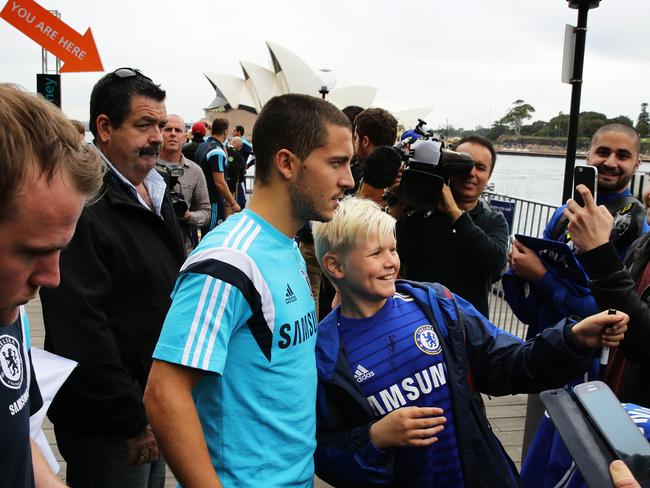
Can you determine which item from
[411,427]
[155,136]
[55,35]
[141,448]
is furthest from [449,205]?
[55,35]

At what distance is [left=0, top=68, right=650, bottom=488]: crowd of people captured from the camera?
3.65 ft

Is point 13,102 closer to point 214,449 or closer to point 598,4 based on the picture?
point 214,449

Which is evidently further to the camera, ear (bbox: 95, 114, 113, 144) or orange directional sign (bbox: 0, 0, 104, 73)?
orange directional sign (bbox: 0, 0, 104, 73)

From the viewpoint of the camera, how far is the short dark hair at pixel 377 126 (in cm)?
400

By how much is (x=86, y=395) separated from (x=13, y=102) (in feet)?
4.20

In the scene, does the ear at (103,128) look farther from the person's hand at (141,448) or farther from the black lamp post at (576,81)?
the black lamp post at (576,81)

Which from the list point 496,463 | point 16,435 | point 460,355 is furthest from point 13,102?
point 496,463

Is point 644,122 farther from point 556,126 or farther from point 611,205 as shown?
point 556,126

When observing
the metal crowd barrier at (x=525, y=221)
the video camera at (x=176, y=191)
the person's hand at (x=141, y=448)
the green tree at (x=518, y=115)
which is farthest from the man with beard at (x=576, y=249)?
the green tree at (x=518, y=115)

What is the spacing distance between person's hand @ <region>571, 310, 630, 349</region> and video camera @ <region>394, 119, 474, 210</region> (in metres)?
1.40

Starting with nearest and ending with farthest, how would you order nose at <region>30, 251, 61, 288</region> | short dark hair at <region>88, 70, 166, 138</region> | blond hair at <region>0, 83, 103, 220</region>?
1. blond hair at <region>0, 83, 103, 220</region>
2. nose at <region>30, 251, 61, 288</region>
3. short dark hair at <region>88, 70, 166, 138</region>

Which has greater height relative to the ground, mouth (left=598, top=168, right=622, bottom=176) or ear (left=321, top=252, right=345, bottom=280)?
mouth (left=598, top=168, right=622, bottom=176)

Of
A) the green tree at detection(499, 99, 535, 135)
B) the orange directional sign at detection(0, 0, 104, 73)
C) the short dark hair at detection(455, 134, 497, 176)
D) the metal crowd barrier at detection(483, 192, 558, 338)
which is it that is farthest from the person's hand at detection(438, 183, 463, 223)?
the green tree at detection(499, 99, 535, 135)

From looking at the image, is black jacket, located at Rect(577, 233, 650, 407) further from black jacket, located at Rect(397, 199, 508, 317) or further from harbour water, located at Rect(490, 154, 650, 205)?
harbour water, located at Rect(490, 154, 650, 205)
